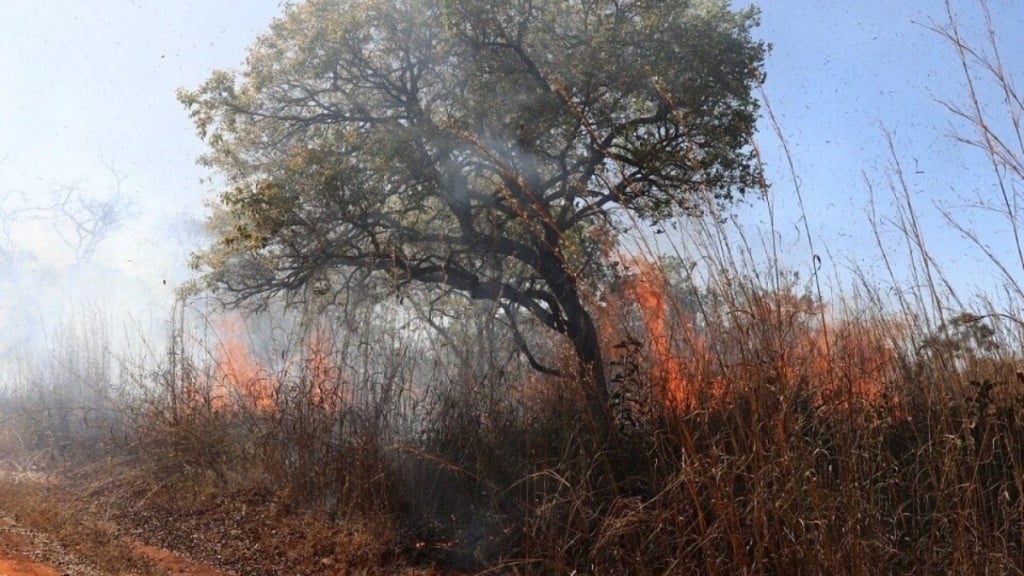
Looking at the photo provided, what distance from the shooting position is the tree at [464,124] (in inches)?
284

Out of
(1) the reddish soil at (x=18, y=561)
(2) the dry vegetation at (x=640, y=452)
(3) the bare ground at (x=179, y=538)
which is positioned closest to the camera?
(2) the dry vegetation at (x=640, y=452)

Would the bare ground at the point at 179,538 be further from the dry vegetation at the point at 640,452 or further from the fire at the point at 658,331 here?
the fire at the point at 658,331

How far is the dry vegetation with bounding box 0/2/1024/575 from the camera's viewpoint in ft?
9.95

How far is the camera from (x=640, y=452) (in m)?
4.30

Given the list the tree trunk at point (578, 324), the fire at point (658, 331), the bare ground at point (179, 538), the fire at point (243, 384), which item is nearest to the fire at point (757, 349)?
the fire at point (658, 331)

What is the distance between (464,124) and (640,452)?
406 centimetres

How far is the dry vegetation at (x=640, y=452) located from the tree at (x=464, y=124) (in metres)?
0.94

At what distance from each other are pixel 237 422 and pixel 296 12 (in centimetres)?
395

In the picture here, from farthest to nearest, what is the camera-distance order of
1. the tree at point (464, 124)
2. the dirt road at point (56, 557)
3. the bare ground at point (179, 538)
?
the tree at point (464, 124) < the bare ground at point (179, 538) < the dirt road at point (56, 557)

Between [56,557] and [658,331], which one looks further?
[56,557]

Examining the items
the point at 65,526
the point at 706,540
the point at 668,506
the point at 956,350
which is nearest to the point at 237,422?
the point at 65,526

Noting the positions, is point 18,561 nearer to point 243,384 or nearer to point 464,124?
point 243,384

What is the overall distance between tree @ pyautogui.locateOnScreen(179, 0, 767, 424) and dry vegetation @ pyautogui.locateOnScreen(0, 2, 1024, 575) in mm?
944

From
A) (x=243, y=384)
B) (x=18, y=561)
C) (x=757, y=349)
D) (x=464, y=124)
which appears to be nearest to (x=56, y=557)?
(x=18, y=561)
